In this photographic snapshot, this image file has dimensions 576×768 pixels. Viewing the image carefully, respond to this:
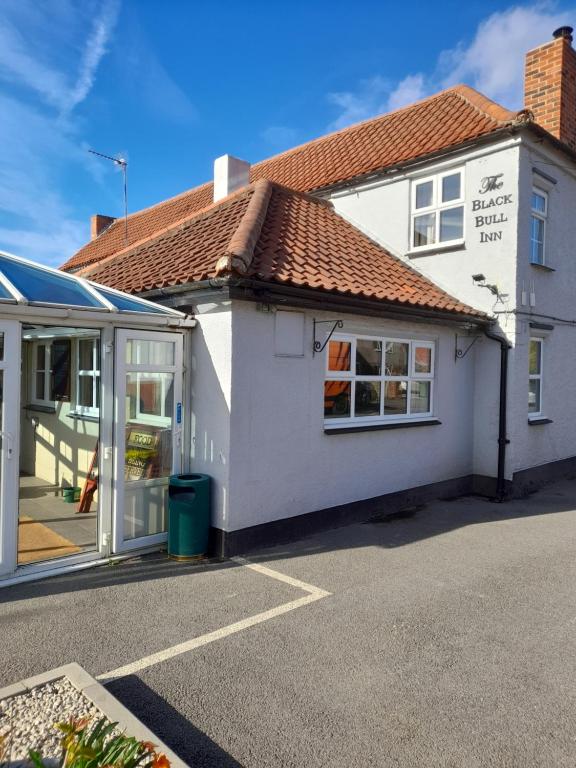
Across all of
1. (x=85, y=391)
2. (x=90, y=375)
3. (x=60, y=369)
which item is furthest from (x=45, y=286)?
(x=60, y=369)

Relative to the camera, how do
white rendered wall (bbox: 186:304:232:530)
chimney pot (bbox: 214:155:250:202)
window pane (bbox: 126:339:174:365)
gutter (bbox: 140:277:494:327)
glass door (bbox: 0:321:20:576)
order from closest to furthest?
glass door (bbox: 0:321:20:576) → gutter (bbox: 140:277:494:327) → white rendered wall (bbox: 186:304:232:530) → window pane (bbox: 126:339:174:365) → chimney pot (bbox: 214:155:250:202)

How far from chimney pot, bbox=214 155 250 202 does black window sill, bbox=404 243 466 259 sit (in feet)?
13.6

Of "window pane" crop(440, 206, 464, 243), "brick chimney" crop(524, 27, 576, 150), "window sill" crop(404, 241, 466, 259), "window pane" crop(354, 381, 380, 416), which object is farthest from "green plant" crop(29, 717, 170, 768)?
"brick chimney" crop(524, 27, 576, 150)

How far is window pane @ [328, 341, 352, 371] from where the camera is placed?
25.3 ft

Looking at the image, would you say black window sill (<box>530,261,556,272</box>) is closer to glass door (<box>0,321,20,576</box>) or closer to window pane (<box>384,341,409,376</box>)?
window pane (<box>384,341,409,376</box>)

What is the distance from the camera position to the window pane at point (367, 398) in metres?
8.24

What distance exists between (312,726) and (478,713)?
109 centimetres

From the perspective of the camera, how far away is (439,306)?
8.85 m

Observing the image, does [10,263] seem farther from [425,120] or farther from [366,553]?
[425,120]

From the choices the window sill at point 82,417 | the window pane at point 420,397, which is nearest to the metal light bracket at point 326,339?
the window pane at point 420,397

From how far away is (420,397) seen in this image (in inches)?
372

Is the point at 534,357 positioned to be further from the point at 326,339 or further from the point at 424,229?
the point at 326,339

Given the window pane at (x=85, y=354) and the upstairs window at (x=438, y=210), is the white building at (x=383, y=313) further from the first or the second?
the window pane at (x=85, y=354)

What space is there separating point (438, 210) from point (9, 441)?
8.54 meters
